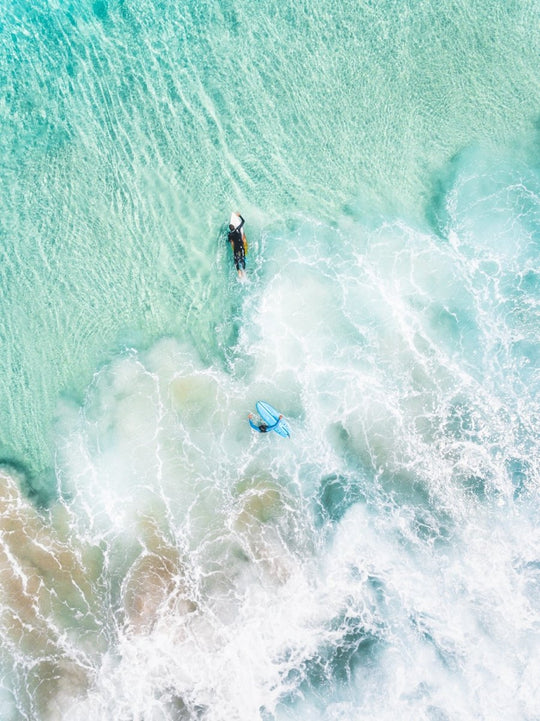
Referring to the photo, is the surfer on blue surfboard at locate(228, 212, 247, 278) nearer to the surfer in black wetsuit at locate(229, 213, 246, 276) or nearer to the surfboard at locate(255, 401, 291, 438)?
the surfer in black wetsuit at locate(229, 213, 246, 276)

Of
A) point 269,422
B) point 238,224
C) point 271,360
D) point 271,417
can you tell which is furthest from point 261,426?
point 238,224

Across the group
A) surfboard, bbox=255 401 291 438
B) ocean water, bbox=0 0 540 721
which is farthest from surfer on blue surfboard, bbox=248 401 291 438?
ocean water, bbox=0 0 540 721

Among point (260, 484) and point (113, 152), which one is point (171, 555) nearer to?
point (260, 484)

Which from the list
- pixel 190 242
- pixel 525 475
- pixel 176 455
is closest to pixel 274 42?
pixel 190 242

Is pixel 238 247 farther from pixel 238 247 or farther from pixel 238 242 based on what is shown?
pixel 238 242

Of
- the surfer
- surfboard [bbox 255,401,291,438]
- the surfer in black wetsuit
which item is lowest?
the surfer

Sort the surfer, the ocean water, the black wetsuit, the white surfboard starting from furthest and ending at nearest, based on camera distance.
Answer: the white surfboard, the black wetsuit, the surfer, the ocean water

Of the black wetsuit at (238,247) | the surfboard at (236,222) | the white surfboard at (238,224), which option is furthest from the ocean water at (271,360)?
the surfboard at (236,222)
